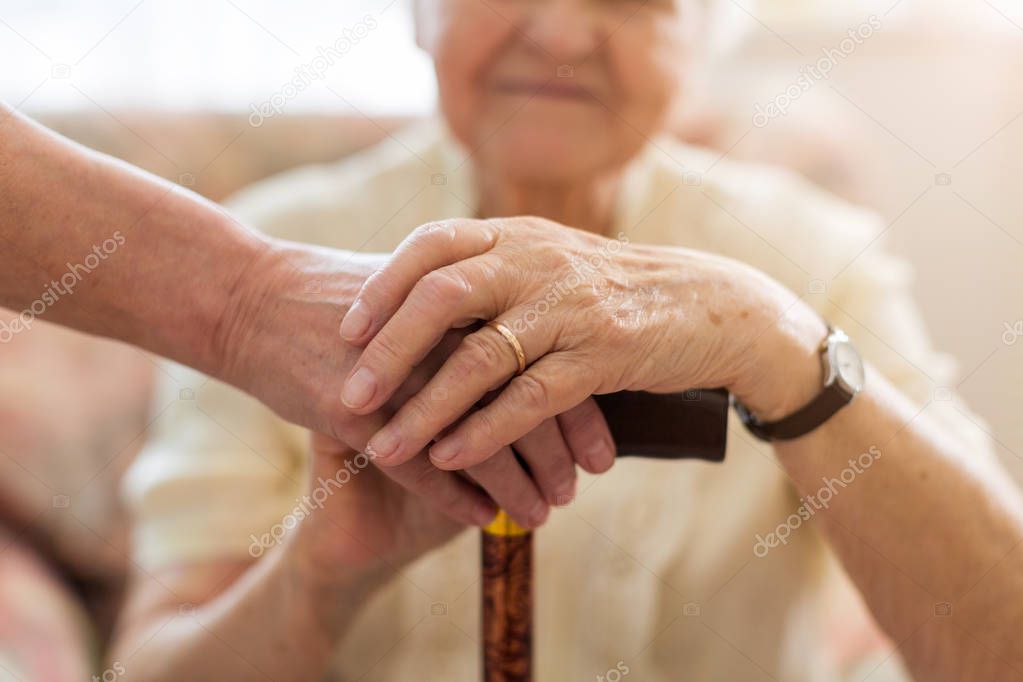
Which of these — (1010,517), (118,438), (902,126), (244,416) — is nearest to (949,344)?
(902,126)

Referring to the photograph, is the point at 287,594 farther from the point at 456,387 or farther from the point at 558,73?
the point at 558,73

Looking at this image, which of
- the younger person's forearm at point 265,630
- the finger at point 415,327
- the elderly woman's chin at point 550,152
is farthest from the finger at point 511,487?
the elderly woman's chin at point 550,152

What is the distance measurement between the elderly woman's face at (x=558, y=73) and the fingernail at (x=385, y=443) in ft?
1.47

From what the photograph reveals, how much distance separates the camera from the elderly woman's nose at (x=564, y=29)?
938mm

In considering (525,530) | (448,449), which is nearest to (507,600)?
(525,530)

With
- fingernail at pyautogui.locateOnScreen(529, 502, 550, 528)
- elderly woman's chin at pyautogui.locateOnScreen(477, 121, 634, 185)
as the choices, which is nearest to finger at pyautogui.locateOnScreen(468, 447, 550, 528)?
fingernail at pyautogui.locateOnScreen(529, 502, 550, 528)

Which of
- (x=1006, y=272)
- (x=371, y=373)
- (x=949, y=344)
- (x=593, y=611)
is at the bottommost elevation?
(x=949, y=344)

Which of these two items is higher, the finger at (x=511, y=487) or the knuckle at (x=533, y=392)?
the knuckle at (x=533, y=392)

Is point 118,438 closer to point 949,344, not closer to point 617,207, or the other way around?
point 617,207

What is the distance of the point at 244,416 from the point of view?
1.06 metres

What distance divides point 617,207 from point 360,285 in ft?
1.78

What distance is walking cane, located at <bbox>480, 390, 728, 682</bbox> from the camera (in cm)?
70

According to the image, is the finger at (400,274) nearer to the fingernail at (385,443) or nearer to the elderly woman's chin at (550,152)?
the fingernail at (385,443)

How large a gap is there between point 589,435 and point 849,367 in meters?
0.23
